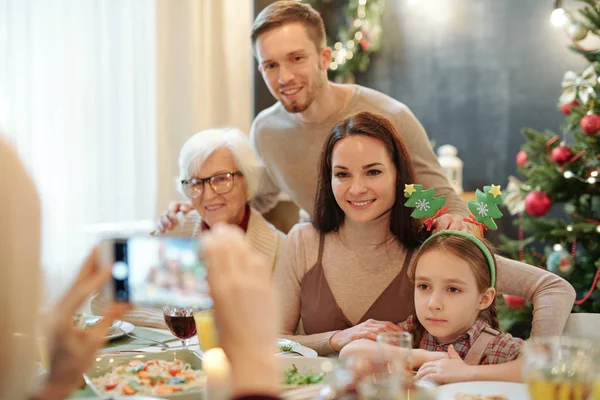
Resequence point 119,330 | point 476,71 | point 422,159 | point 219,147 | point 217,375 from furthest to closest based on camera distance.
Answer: point 476,71 < point 219,147 < point 422,159 < point 119,330 < point 217,375

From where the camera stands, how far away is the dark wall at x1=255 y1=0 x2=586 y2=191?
14.1 feet

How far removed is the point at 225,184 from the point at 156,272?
247 centimetres

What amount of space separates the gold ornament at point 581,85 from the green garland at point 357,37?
Answer: 180cm

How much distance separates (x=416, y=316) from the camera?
1936mm

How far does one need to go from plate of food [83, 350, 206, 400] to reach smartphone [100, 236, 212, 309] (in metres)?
2.99

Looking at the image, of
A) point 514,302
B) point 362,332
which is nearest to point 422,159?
point 362,332

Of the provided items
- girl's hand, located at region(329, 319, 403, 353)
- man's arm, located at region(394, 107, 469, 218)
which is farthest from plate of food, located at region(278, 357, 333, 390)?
man's arm, located at region(394, 107, 469, 218)

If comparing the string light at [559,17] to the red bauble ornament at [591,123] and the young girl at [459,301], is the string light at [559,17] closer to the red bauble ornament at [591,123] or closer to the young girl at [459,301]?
the red bauble ornament at [591,123]

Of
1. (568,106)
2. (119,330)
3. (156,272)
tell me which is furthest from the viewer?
(156,272)

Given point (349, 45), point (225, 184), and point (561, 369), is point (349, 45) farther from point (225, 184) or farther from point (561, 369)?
point (561, 369)

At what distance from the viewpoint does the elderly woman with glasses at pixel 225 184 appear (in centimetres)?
274

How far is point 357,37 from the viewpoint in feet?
16.8

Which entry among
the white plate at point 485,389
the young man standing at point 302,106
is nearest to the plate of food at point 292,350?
the white plate at point 485,389

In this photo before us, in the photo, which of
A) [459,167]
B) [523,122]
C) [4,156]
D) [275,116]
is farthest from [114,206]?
[4,156]
